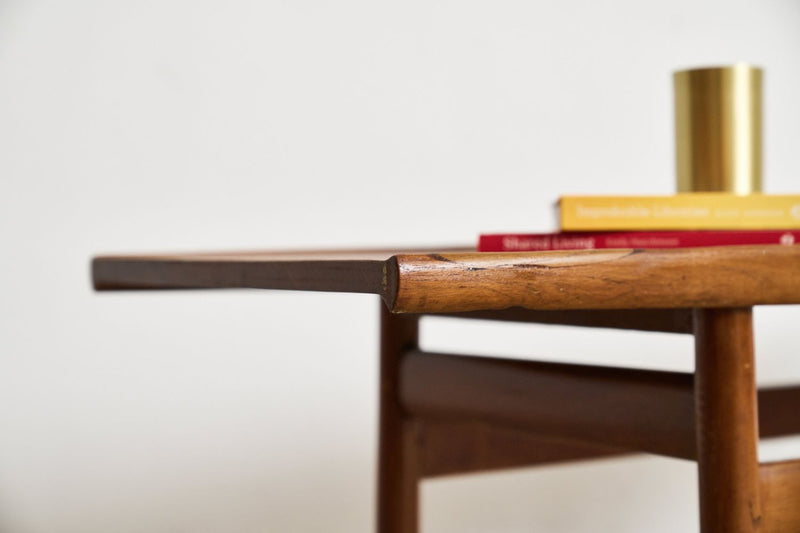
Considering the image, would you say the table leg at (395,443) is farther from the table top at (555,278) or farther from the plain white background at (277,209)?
the plain white background at (277,209)

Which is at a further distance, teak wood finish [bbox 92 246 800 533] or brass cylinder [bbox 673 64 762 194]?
brass cylinder [bbox 673 64 762 194]

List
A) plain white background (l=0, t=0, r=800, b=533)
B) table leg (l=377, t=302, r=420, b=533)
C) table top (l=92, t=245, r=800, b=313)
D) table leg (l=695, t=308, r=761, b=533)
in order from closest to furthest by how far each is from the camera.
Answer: table top (l=92, t=245, r=800, b=313), table leg (l=695, t=308, r=761, b=533), table leg (l=377, t=302, r=420, b=533), plain white background (l=0, t=0, r=800, b=533)

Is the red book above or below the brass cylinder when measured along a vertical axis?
below

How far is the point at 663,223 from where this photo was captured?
2.52 ft

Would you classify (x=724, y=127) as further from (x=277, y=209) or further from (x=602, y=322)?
(x=277, y=209)

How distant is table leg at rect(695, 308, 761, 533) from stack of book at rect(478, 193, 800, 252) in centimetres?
5

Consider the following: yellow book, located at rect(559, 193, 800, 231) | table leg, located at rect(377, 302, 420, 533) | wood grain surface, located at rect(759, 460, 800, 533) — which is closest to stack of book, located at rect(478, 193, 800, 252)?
yellow book, located at rect(559, 193, 800, 231)

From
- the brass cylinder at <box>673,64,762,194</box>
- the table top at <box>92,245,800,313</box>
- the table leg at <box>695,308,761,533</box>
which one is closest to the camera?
the table top at <box>92,245,800,313</box>

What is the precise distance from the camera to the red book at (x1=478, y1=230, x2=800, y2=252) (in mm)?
699

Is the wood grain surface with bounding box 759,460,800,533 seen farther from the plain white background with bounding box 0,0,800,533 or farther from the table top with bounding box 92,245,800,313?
the plain white background with bounding box 0,0,800,533

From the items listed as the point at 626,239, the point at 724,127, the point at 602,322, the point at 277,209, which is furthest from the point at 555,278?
the point at 277,209

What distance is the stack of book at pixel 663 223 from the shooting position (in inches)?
27.9

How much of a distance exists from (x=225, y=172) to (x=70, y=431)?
484mm

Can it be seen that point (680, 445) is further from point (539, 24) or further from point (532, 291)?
point (539, 24)
